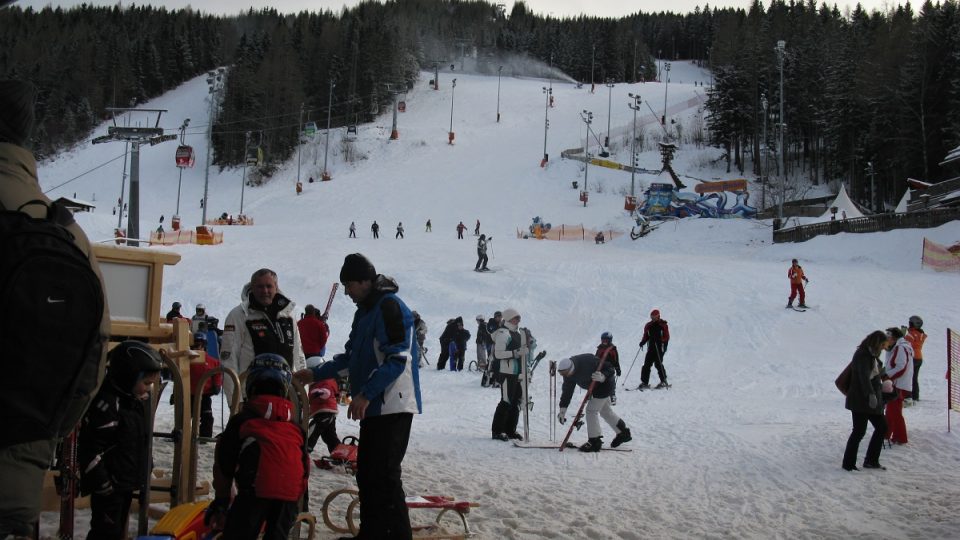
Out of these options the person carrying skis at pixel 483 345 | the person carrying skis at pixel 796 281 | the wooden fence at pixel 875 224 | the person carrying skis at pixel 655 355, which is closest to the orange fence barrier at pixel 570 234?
the wooden fence at pixel 875 224

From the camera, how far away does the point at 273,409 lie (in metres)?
4.21

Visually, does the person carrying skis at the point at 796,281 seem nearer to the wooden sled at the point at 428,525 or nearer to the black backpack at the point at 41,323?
the wooden sled at the point at 428,525

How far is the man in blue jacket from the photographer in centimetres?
468

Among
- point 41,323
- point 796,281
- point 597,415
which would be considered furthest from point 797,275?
point 41,323

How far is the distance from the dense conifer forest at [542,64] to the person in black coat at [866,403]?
33.2ft

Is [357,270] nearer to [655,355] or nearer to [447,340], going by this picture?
[655,355]

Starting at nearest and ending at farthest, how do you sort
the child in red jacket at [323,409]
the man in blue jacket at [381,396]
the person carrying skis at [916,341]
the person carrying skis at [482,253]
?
the man in blue jacket at [381,396] → the child in red jacket at [323,409] → the person carrying skis at [916,341] → the person carrying skis at [482,253]

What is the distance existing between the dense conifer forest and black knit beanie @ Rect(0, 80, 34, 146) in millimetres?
8908

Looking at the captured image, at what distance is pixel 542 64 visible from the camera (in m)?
145

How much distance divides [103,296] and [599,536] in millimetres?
4591

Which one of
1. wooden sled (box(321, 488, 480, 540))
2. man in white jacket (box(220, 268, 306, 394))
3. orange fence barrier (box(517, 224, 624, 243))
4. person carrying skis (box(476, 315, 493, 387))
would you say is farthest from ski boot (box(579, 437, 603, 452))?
orange fence barrier (box(517, 224, 624, 243))

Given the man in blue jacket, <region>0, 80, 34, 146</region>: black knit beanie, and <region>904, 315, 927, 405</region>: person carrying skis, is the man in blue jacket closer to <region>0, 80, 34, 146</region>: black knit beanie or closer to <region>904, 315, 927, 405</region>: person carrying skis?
<region>0, 80, 34, 146</region>: black knit beanie

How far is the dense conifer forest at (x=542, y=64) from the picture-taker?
57.2 metres

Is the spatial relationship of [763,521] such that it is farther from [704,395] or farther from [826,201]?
[826,201]
